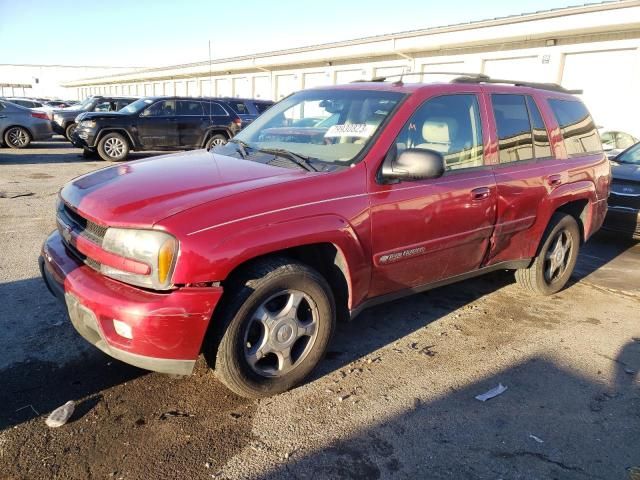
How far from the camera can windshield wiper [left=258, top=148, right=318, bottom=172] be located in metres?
3.16

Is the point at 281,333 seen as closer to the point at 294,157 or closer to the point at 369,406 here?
the point at 369,406

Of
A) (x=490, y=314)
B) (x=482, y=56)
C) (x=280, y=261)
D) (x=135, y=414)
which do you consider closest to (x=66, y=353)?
(x=135, y=414)

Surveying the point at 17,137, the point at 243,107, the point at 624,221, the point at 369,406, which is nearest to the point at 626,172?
the point at 624,221

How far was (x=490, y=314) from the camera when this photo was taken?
4340mm

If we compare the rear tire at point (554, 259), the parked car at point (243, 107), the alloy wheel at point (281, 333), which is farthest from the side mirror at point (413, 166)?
the parked car at point (243, 107)

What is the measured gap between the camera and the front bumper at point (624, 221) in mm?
6719

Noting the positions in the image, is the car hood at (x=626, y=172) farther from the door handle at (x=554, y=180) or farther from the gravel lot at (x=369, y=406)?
the gravel lot at (x=369, y=406)

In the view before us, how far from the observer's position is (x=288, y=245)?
2734 mm

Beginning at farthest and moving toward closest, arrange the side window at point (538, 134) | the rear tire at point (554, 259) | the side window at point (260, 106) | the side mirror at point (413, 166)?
the side window at point (260, 106) < the rear tire at point (554, 259) < the side window at point (538, 134) < the side mirror at point (413, 166)

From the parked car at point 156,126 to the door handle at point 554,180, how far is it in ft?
32.8

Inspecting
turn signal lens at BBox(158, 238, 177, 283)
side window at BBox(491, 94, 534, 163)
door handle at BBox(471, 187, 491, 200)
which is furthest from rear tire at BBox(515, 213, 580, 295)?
turn signal lens at BBox(158, 238, 177, 283)

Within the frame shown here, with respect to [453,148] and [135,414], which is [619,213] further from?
[135,414]

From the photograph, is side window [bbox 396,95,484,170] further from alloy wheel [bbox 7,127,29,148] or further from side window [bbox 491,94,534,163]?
alloy wheel [bbox 7,127,29,148]

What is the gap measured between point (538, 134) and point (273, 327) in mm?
2979
